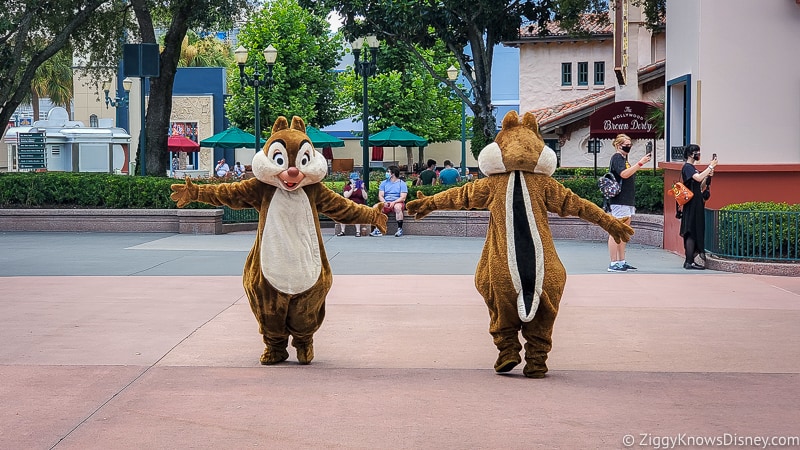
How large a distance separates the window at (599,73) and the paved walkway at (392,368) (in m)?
27.5

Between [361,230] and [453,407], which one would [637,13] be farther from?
[453,407]

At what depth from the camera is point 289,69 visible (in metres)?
50.6

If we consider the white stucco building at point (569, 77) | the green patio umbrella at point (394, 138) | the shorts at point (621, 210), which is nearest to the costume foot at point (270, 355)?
the shorts at point (621, 210)

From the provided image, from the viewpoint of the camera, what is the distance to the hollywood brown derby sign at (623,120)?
23.8 m

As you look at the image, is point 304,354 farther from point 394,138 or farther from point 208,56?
point 208,56

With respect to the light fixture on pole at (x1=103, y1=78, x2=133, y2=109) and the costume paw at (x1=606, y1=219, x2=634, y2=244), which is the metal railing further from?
the light fixture on pole at (x1=103, y1=78, x2=133, y2=109)

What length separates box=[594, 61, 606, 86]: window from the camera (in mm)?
40531

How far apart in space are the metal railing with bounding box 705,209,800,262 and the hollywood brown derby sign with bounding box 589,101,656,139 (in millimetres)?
9515

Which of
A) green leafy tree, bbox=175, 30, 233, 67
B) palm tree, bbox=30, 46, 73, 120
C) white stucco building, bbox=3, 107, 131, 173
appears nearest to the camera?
white stucco building, bbox=3, 107, 131, 173

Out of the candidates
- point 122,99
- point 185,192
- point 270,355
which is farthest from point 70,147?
point 270,355

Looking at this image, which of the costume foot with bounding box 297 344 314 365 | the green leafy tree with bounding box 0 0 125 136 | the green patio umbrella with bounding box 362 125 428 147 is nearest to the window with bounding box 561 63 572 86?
the green patio umbrella with bounding box 362 125 428 147

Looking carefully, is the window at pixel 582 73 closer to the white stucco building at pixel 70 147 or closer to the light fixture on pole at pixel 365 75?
the light fixture on pole at pixel 365 75

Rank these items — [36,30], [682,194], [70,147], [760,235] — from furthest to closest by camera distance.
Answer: [70,147] < [36,30] < [682,194] < [760,235]

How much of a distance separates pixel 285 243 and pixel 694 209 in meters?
7.84
